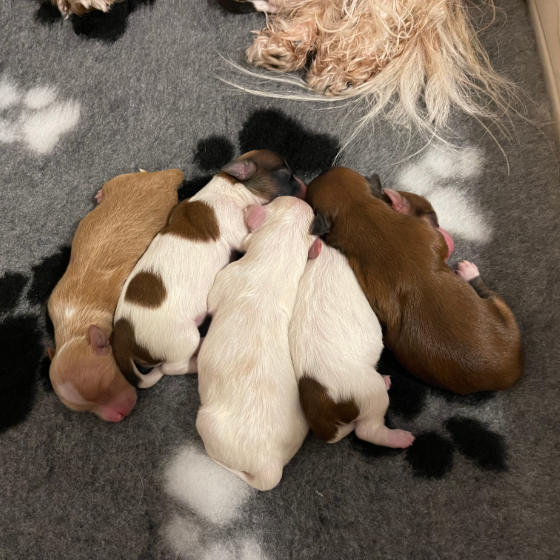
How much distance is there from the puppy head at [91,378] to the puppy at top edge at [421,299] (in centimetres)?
62

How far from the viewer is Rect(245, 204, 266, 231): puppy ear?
4.51 ft

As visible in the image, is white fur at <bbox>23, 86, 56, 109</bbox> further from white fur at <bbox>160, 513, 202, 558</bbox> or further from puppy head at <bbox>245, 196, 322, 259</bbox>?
white fur at <bbox>160, 513, 202, 558</bbox>

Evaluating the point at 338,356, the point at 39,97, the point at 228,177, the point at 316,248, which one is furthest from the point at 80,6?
the point at 338,356

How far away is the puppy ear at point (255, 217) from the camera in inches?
54.2

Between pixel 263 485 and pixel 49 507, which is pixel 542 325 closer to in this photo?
pixel 263 485

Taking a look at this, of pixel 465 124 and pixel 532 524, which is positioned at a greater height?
pixel 465 124

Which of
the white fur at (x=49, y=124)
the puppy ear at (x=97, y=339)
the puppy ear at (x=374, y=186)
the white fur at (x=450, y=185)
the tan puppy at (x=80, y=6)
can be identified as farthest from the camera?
the tan puppy at (x=80, y=6)

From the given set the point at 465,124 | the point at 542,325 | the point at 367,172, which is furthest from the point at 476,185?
the point at 542,325

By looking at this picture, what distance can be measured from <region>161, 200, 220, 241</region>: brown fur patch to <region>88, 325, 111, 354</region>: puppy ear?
305 millimetres

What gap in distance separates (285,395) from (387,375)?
0.32m

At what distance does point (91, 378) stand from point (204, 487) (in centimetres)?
41

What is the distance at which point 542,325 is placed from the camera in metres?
1.34

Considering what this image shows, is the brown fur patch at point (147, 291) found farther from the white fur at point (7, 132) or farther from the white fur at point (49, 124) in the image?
the white fur at point (7, 132)

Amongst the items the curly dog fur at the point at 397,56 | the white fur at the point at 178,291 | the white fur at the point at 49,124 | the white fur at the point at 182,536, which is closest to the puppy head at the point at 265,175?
the white fur at the point at 178,291
